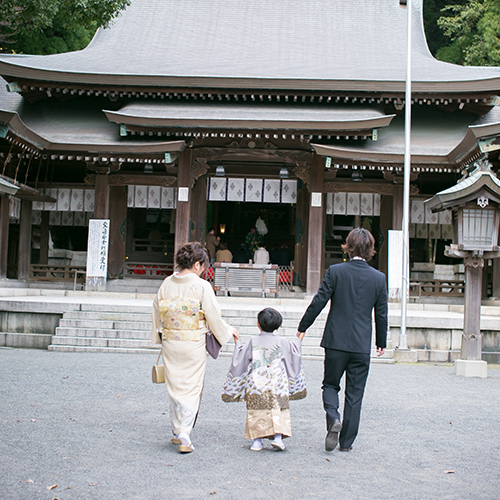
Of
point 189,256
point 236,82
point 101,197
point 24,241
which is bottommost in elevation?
point 189,256

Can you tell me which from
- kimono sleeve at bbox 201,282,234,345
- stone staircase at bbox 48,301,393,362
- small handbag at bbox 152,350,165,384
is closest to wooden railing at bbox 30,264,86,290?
stone staircase at bbox 48,301,393,362

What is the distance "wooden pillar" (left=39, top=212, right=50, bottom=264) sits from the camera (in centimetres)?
1521

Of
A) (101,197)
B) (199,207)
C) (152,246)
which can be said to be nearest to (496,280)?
(199,207)

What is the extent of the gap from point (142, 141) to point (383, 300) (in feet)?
33.3

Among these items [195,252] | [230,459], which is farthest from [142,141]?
[230,459]

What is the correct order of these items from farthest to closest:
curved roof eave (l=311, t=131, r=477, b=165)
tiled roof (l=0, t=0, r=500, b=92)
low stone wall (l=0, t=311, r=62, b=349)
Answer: tiled roof (l=0, t=0, r=500, b=92) < curved roof eave (l=311, t=131, r=477, b=165) < low stone wall (l=0, t=311, r=62, b=349)

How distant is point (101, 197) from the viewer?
45.0ft

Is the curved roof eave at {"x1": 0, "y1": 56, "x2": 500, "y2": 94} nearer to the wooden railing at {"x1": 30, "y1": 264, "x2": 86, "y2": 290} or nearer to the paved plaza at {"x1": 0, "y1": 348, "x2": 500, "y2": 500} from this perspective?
the wooden railing at {"x1": 30, "y1": 264, "x2": 86, "y2": 290}

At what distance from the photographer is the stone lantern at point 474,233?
8.30 metres

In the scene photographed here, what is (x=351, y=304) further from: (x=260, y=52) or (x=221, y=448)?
(x=260, y=52)

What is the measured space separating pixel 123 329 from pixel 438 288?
26.1 ft

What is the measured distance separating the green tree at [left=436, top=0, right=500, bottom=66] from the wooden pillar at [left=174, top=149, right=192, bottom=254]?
43.9 feet

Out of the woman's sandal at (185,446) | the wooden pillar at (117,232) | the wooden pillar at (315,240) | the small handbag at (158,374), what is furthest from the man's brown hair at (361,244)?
the wooden pillar at (117,232)

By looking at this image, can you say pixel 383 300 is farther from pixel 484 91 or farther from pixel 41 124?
pixel 41 124
